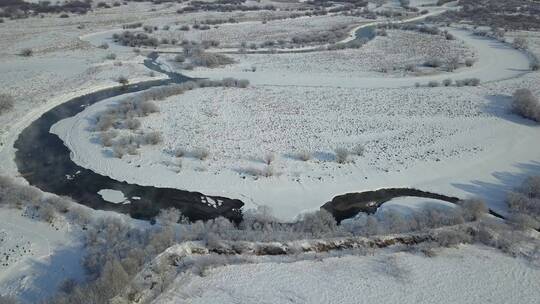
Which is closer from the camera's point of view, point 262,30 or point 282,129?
point 282,129

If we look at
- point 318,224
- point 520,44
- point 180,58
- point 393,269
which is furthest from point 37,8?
point 393,269

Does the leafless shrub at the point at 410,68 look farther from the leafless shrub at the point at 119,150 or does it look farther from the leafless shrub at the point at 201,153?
the leafless shrub at the point at 119,150

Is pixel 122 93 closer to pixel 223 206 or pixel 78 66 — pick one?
pixel 78 66

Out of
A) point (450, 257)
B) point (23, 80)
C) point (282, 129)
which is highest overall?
point (23, 80)

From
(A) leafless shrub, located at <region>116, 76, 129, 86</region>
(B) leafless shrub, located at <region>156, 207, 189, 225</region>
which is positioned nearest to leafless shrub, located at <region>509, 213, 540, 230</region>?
(B) leafless shrub, located at <region>156, 207, 189, 225</region>

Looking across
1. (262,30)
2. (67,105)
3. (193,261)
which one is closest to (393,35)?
(262,30)

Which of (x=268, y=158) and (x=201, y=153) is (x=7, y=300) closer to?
(x=201, y=153)

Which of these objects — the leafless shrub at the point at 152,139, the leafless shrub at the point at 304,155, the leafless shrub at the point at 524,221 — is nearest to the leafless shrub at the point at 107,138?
the leafless shrub at the point at 152,139
